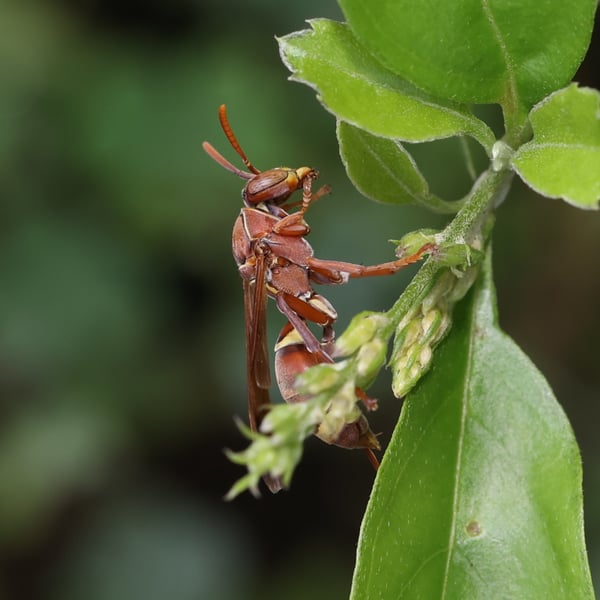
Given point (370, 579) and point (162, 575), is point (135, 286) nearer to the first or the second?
point (162, 575)

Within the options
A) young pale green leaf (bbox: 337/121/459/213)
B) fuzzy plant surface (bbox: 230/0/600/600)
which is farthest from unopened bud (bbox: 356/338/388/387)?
young pale green leaf (bbox: 337/121/459/213)

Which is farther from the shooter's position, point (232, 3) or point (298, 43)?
point (232, 3)

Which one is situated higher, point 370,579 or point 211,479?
point 211,479

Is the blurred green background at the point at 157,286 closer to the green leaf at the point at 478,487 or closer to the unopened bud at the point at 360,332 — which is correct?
the green leaf at the point at 478,487

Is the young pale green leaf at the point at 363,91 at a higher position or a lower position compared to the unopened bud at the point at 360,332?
higher

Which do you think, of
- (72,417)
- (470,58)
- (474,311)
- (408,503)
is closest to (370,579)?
(408,503)

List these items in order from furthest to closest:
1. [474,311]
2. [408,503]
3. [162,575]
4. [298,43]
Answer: [162,575]
[474,311]
[408,503]
[298,43]

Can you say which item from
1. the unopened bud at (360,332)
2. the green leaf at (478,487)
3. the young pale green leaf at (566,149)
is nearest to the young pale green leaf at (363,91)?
the young pale green leaf at (566,149)
